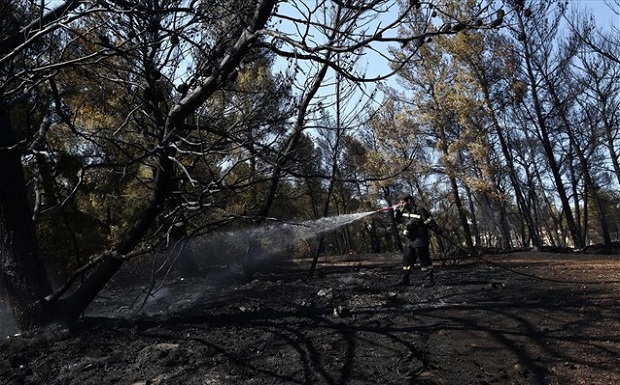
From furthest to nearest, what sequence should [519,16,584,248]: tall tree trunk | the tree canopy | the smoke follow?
[519,16,584,248]: tall tree trunk → the smoke → the tree canopy

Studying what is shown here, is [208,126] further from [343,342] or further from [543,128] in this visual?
[543,128]

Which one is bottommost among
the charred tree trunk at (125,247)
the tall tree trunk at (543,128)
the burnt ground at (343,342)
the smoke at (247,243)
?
the burnt ground at (343,342)

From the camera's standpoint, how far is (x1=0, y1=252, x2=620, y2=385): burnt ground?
4441 millimetres

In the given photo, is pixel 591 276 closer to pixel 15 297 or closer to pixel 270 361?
pixel 270 361

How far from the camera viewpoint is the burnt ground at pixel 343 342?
444 cm

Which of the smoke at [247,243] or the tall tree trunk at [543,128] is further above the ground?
the tall tree trunk at [543,128]

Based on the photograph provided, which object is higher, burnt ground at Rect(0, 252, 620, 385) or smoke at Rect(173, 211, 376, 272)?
smoke at Rect(173, 211, 376, 272)

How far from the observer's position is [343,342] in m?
5.13

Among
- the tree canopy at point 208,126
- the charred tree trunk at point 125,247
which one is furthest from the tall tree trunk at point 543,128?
the charred tree trunk at point 125,247

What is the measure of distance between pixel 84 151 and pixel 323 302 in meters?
7.45

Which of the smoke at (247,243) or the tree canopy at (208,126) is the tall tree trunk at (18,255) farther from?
the smoke at (247,243)

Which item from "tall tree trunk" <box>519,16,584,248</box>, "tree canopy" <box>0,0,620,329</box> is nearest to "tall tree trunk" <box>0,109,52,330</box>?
"tree canopy" <box>0,0,620,329</box>

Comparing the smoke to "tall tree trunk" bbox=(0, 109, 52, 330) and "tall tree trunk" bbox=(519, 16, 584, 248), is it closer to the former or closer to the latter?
"tall tree trunk" bbox=(0, 109, 52, 330)

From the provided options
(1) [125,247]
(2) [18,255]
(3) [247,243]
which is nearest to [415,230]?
(3) [247,243]
